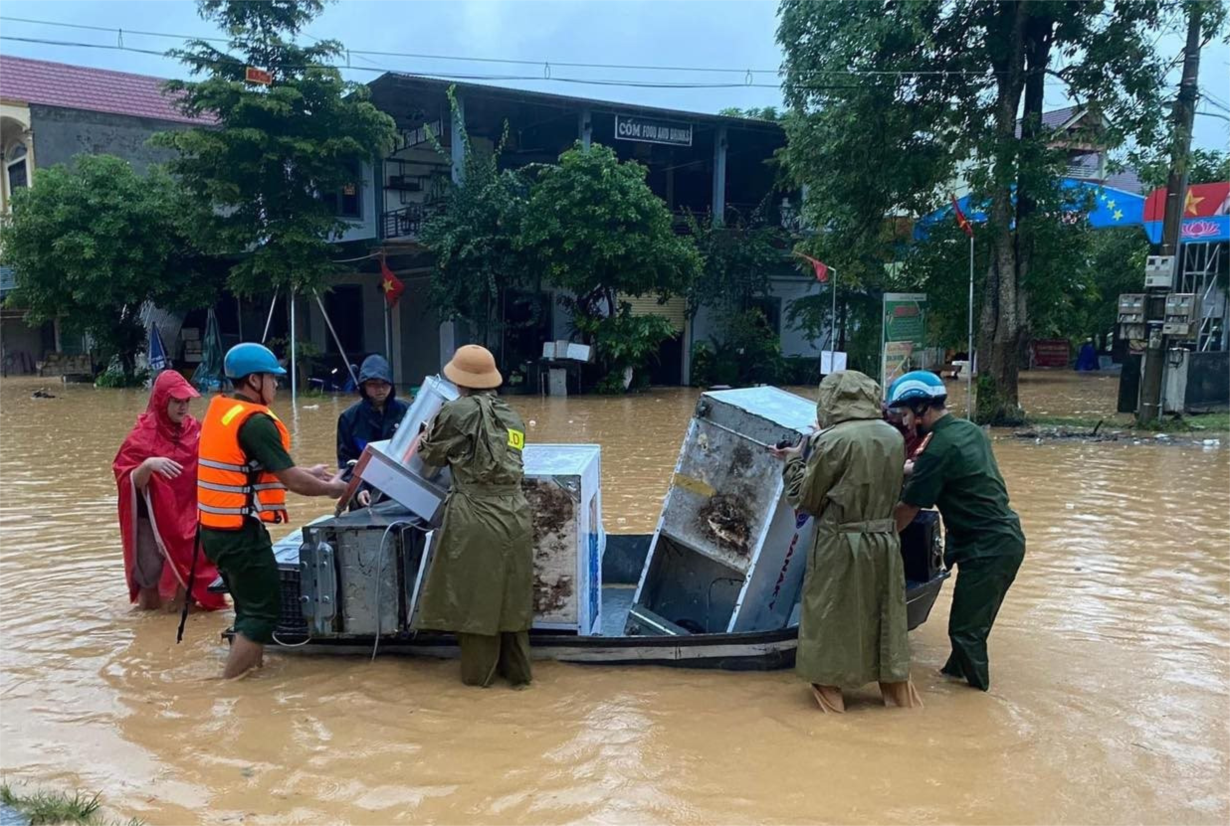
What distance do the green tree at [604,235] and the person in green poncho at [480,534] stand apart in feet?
48.1

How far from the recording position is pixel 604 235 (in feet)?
60.8

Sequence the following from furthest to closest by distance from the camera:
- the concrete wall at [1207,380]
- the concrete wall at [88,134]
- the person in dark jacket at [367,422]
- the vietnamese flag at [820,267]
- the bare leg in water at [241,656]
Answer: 1. the concrete wall at [88,134]
2. the vietnamese flag at [820,267]
3. the concrete wall at [1207,380]
4. the person in dark jacket at [367,422]
5. the bare leg in water at [241,656]

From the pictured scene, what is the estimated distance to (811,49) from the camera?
1459 centimetres

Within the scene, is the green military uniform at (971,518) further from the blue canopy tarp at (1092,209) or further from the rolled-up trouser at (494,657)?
the blue canopy tarp at (1092,209)

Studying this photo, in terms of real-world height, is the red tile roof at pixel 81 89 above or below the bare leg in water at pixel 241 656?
above

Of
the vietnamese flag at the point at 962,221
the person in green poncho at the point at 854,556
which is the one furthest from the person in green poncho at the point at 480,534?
the vietnamese flag at the point at 962,221

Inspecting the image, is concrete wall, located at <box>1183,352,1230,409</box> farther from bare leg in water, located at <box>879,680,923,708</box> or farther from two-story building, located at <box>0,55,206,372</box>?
two-story building, located at <box>0,55,206,372</box>

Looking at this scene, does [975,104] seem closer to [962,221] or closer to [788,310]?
[962,221]

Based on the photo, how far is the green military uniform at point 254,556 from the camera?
414 centimetres

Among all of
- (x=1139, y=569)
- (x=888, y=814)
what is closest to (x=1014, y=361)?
(x=1139, y=569)

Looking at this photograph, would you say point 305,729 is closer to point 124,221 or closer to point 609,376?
point 609,376

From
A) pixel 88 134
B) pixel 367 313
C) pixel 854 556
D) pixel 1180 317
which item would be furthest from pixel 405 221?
pixel 854 556

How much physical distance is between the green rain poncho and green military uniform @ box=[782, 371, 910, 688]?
4.33ft

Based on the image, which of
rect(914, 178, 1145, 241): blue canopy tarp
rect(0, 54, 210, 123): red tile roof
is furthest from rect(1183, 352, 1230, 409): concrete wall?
rect(0, 54, 210, 123): red tile roof
